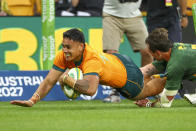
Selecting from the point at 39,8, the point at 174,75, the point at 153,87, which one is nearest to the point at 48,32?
the point at 153,87

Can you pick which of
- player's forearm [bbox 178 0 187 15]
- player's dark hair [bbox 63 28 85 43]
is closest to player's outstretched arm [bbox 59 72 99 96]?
player's dark hair [bbox 63 28 85 43]

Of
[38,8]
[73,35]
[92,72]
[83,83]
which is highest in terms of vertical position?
[73,35]

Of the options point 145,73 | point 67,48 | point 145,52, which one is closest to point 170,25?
point 145,52

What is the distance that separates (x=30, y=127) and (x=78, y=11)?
8151 millimetres

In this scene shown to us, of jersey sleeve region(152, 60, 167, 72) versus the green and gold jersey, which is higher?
the green and gold jersey

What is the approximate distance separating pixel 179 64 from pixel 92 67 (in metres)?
1.14

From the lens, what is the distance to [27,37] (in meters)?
12.2

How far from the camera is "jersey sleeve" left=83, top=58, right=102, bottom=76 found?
24.6ft

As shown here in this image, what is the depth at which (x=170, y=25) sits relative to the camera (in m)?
10.1

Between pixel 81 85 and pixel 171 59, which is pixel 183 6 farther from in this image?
pixel 81 85

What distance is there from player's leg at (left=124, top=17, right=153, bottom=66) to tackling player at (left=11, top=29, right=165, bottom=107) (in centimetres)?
180

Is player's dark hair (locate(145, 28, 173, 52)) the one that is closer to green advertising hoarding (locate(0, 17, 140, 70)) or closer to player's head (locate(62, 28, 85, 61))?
player's head (locate(62, 28, 85, 61))

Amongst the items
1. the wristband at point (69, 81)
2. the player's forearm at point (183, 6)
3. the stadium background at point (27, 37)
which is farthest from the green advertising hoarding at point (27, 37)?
the wristband at point (69, 81)

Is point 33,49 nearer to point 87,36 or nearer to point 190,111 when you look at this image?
point 87,36
